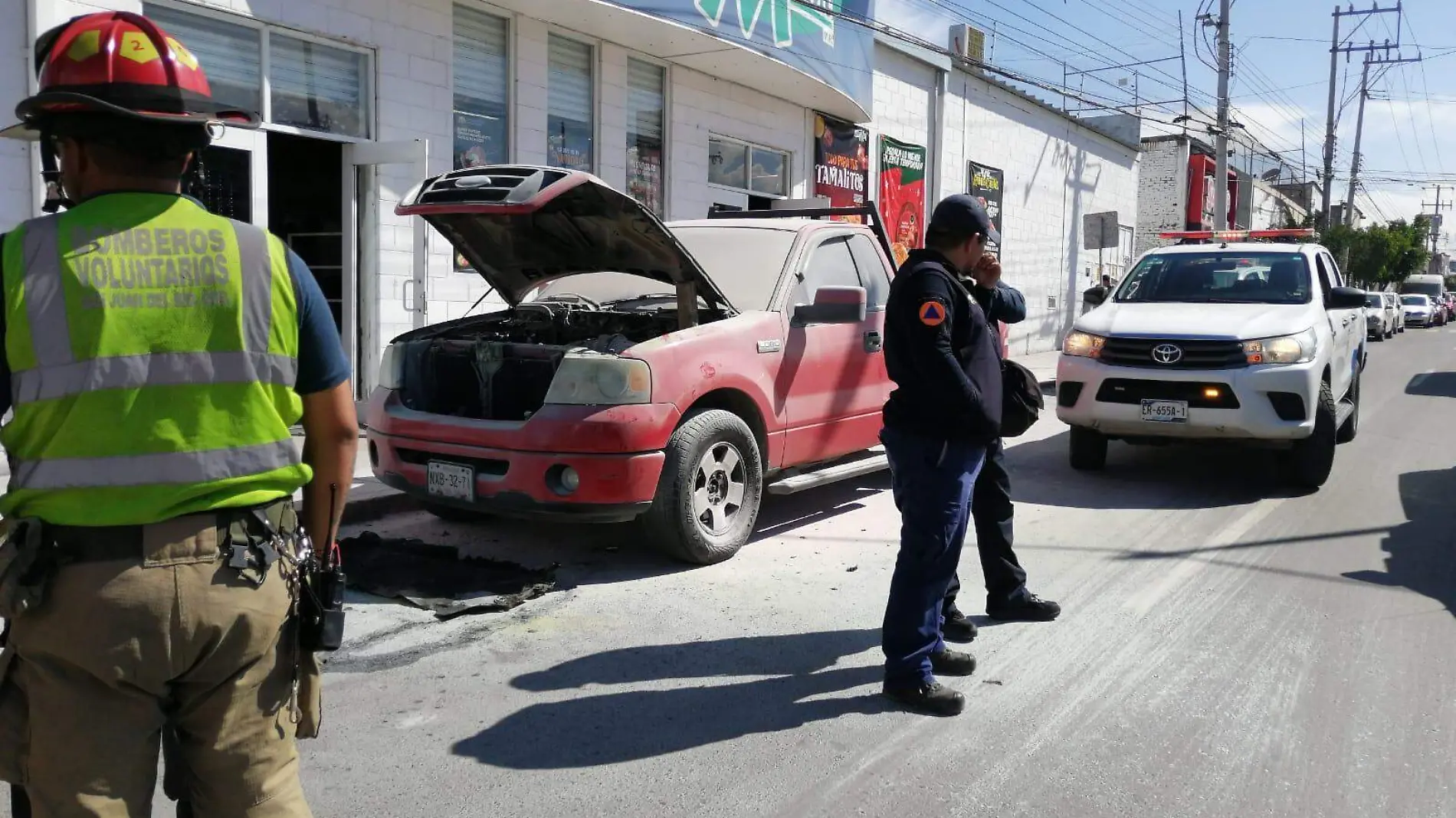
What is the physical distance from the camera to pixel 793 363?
6.23 meters

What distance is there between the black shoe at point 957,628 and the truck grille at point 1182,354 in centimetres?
382

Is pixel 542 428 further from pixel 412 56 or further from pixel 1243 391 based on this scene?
pixel 412 56

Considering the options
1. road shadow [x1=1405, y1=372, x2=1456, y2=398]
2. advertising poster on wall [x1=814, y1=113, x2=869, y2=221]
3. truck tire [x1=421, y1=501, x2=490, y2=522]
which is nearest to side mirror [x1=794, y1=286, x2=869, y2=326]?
truck tire [x1=421, y1=501, x2=490, y2=522]

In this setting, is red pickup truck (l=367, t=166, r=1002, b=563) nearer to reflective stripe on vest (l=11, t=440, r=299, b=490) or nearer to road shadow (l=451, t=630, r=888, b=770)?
road shadow (l=451, t=630, r=888, b=770)

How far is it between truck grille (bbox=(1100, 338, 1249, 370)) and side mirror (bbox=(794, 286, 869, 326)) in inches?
112

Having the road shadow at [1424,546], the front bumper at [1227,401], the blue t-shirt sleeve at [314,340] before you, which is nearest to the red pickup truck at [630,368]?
the front bumper at [1227,401]

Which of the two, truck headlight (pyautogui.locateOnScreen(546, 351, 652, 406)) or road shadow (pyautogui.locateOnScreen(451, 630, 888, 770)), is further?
truck headlight (pyautogui.locateOnScreen(546, 351, 652, 406))

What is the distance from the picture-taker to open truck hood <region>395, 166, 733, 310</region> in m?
5.12

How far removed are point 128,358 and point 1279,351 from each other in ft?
24.4

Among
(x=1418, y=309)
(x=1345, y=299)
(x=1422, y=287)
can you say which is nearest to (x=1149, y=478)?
(x=1345, y=299)

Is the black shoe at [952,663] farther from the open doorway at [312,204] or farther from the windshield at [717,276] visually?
the open doorway at [312,204]

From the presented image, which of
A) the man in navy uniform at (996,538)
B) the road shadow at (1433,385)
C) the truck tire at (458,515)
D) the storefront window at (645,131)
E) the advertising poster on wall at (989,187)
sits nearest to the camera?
the man in navy uniform at (996,538)

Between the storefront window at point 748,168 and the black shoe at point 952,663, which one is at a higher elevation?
the storefront window at point 748,168

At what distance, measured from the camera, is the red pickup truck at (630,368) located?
5.22 meters
